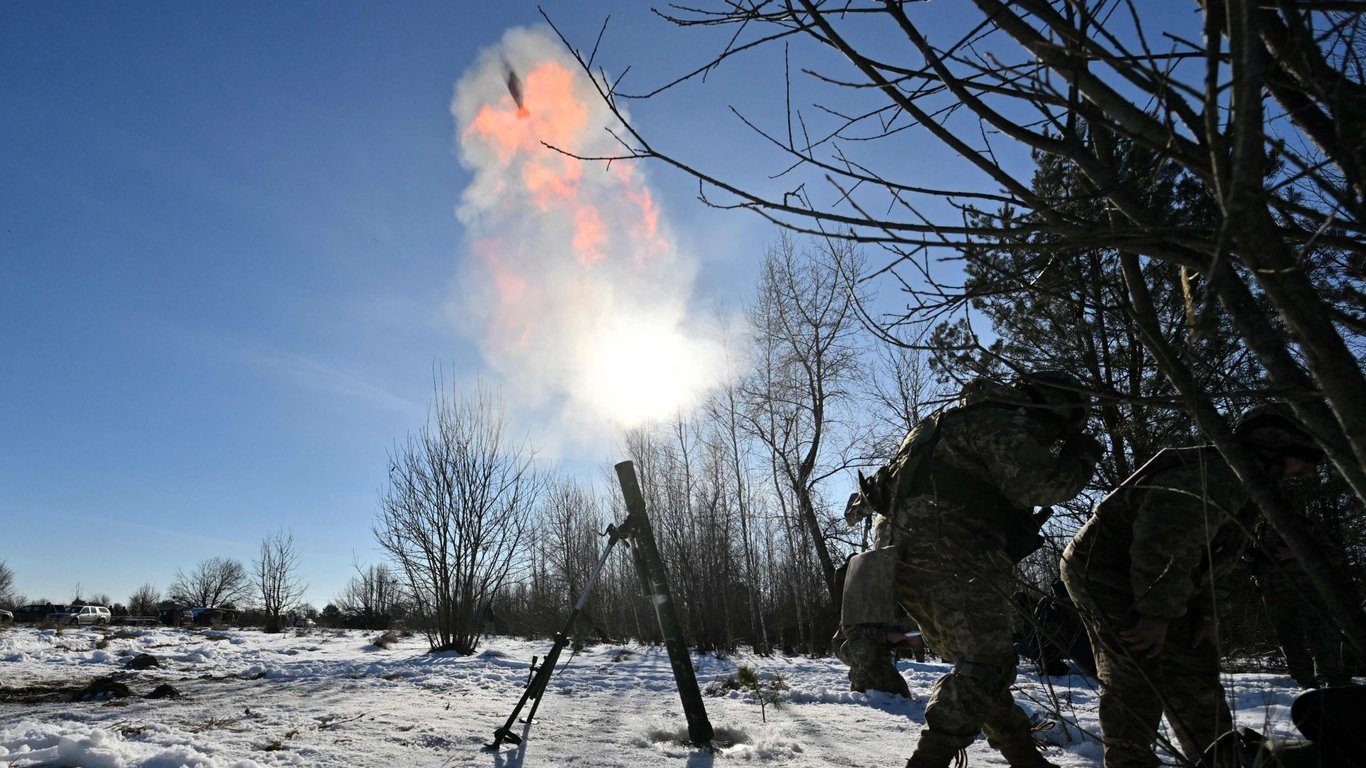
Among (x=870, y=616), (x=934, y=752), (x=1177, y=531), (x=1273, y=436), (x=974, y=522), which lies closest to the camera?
(x=1273, y=436)

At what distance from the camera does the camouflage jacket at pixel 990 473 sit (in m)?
2.58

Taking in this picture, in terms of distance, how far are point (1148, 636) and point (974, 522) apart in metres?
0.65

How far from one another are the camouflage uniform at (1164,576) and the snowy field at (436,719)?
0.27 meters

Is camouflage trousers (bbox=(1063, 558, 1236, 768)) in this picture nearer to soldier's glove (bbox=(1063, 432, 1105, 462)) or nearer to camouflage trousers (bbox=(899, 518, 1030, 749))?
camouflage trousers (bbox=(899, 518, 1030, 749))

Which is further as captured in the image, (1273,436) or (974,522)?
(974,522)

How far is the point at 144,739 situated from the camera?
285 centimetres

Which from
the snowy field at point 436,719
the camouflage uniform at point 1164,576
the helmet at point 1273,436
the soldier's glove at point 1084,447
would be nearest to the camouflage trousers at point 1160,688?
the camouflage uniform at point 1164,576

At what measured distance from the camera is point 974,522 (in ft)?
8.94

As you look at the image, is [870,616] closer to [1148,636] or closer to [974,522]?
[974,522]

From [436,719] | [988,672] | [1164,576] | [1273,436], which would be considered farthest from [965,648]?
[436,719]

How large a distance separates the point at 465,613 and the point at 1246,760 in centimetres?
1148

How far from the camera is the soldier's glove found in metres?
2.73

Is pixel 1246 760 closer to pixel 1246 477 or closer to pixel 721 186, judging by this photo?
pixel 1246 477

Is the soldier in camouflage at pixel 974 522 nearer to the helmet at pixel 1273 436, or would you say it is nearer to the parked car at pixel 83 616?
A: the helmet at pixel 1273 436
